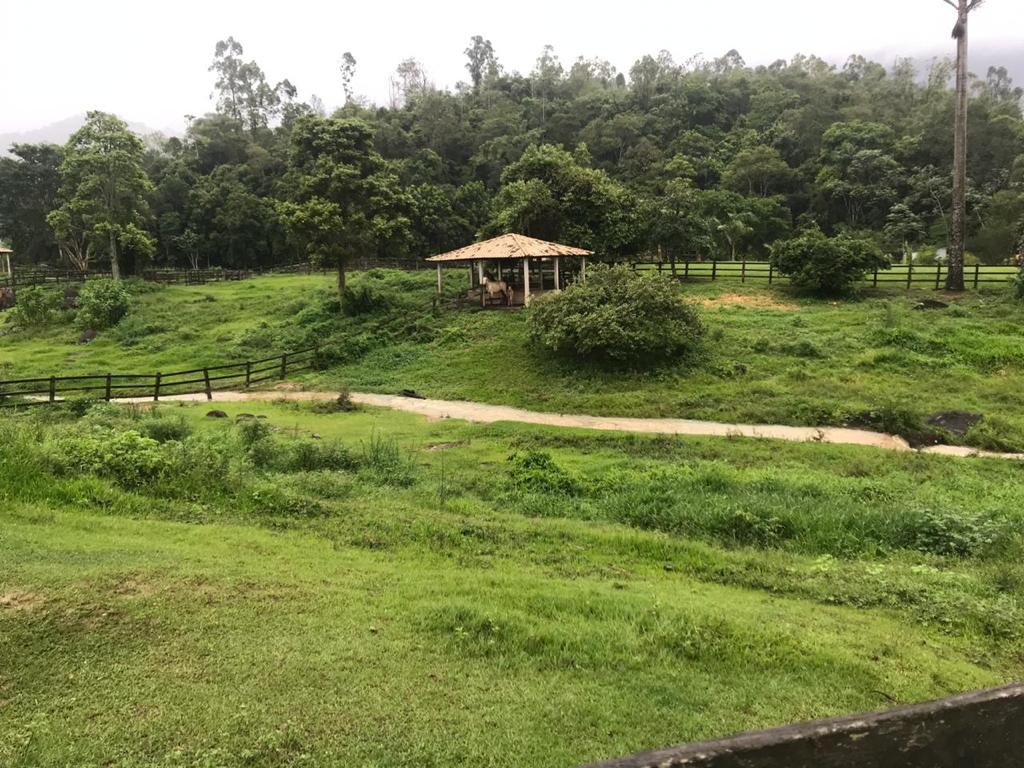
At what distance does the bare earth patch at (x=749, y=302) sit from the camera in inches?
1029

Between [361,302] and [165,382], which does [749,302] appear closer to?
[361,302]

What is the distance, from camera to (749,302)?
2702cm

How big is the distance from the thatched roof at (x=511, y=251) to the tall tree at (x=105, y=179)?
24.3m

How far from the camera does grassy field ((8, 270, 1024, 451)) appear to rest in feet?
53.4

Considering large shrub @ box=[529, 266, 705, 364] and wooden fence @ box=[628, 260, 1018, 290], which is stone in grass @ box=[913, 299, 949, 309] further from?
large shrub @ box=[529, 266, 705, 364]

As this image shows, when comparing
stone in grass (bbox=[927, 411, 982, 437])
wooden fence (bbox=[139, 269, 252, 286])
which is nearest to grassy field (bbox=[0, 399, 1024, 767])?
stone in grass (bbox=[927, 411, 982, 437])

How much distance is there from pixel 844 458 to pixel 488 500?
6.85m

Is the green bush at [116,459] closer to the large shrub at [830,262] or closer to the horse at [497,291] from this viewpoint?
the horse at [497,291]

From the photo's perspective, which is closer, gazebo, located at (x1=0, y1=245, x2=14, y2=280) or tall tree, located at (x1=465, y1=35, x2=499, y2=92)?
gazebo, located at (x1=0, y1=245, x2=14, y2=280)

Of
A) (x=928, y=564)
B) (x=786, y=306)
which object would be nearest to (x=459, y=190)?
(x=786, y=306)

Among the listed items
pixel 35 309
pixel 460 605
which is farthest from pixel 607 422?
pixel 35 309

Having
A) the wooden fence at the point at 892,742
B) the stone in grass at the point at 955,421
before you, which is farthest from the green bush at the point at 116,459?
the stone in grass at the point at 955,421

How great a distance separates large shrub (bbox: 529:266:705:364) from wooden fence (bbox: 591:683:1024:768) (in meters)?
18.4

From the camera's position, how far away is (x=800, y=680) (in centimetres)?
415
